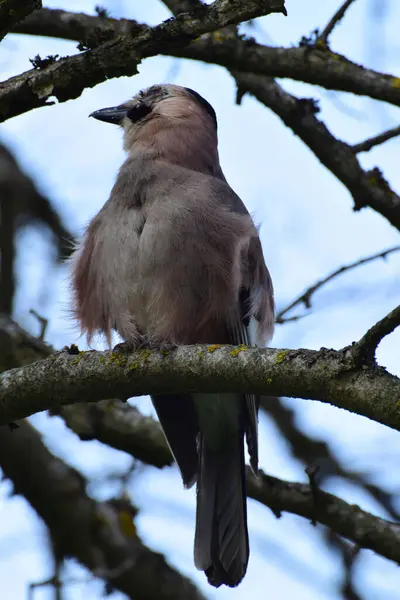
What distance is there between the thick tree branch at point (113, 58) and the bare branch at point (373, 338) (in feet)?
4.60

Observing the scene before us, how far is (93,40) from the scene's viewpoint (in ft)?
12.5

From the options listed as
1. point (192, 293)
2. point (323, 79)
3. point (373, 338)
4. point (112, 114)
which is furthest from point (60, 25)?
point (373, 338)

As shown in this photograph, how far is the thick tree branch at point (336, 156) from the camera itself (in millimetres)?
5430

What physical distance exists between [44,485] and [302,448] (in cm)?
244

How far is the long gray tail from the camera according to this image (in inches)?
194

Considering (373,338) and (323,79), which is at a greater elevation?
(323,79)

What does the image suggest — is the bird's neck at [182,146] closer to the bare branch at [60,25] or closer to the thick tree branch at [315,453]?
the bare branch at [60,25]

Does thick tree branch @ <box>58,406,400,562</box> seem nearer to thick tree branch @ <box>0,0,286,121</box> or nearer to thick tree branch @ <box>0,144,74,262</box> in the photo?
thick tree branch @ <box>0,0,286,121</box>

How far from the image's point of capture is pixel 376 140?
5527 millimetres

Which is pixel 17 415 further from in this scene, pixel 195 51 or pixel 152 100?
pixel 152 100

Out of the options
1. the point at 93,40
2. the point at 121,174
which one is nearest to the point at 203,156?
the point at 121,174

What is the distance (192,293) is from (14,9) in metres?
1.87

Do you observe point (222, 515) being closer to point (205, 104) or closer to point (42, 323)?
point (42, 323)

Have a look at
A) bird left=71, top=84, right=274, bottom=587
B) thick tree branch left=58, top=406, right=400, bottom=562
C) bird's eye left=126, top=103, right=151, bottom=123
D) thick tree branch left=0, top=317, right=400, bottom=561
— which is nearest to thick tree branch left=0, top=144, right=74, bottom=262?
bird's eye left=126, top=103, right=151, bottom=123
